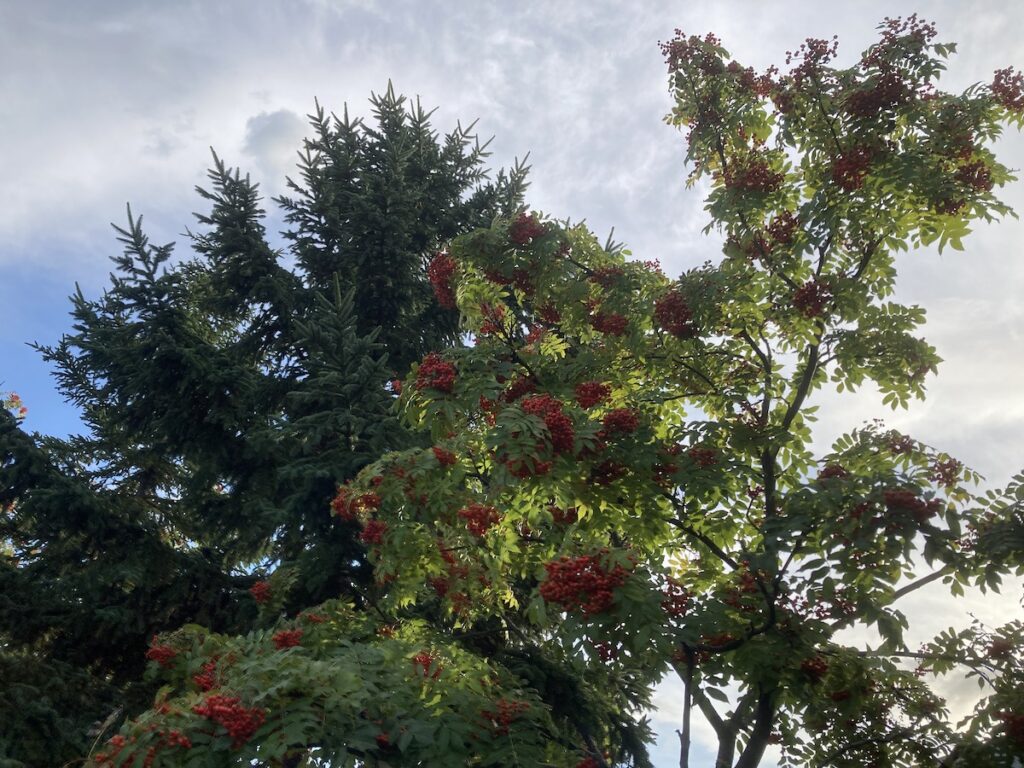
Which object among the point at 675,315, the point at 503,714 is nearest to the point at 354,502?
the point at 503,714

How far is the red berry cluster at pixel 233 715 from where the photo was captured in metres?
4.95

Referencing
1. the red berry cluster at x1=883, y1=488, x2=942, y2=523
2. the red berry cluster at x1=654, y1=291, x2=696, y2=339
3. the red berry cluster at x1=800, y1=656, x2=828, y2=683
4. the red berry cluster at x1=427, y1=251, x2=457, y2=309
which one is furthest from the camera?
the red berry cluster at x1=427, y1=251, x2=457, y2=309

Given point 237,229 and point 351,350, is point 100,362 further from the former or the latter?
point 351,350

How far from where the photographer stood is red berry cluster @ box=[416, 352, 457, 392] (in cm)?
696

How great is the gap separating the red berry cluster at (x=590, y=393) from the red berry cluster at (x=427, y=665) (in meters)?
2.26

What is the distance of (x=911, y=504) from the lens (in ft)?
18.0

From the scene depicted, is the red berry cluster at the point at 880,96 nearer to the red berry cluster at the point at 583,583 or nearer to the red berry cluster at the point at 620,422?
the red berry cluster at the point at 620,422

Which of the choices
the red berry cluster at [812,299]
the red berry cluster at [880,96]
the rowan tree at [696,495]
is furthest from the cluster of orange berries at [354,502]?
the red berry cluster at [880,96]

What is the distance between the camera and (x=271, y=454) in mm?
12430

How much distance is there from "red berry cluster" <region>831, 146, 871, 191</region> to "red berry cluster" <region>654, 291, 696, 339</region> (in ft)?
5.44

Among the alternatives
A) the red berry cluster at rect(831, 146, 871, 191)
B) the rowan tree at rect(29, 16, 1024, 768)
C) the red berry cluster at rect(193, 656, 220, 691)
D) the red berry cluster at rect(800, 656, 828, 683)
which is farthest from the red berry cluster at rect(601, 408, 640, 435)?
the red berry cluster at rect(193, 656, 220, 691)

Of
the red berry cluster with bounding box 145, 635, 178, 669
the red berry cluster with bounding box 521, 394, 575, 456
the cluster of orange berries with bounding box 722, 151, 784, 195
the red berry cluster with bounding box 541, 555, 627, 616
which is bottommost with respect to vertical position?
the red berry cluster with bounding box 145, 635, 178, 669

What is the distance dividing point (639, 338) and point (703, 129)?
86.1 inches

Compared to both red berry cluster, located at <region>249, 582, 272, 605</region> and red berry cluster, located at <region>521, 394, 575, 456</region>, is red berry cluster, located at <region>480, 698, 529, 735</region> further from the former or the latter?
red berry cluster, located at <region>249, 582, 272, 605</region>
